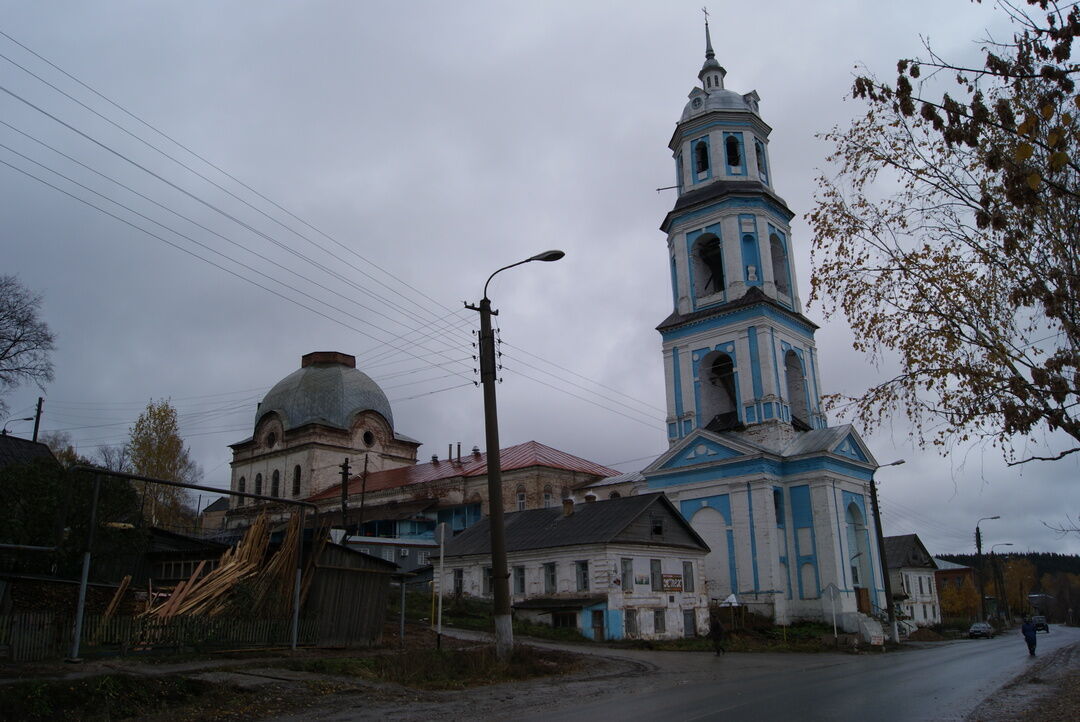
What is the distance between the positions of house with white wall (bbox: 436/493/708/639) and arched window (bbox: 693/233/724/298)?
45.7ft

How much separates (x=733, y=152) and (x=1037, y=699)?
117 ft

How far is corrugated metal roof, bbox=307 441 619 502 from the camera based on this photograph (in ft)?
174

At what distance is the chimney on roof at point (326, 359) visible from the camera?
6862 cm

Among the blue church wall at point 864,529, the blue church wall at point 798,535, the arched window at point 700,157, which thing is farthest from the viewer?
the arched window at point 700,157

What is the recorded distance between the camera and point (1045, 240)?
393 inches

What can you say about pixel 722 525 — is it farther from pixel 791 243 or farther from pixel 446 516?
pixel 446 516

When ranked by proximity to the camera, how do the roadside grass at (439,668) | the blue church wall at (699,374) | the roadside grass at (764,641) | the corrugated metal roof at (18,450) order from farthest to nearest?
the blue church wall at (699,374)
the roadside grass at (764,641)
the corrugated metal roof at (18,450)
the roadside grass at (439,668)

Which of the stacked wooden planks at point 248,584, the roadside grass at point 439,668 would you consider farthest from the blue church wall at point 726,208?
the stacked wooden planks at point 248,584

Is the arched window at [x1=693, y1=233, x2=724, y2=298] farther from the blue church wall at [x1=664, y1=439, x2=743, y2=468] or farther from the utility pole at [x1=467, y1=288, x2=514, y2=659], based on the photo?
the utility pole at [x1=467, y1=288, x2=514, y2=659]

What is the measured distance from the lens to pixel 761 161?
146ft

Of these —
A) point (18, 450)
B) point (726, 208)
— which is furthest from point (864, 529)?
point (18, 450)

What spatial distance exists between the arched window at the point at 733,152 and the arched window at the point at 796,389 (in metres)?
11.0

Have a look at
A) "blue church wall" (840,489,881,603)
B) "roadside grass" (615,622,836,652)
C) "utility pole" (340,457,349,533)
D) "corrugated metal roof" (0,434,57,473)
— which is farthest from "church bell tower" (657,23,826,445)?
"corrugated metal roof" (0,434,57,473)

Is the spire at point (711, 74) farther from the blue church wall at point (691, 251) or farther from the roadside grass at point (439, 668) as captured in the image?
the roadside grass at point (439, 668)
